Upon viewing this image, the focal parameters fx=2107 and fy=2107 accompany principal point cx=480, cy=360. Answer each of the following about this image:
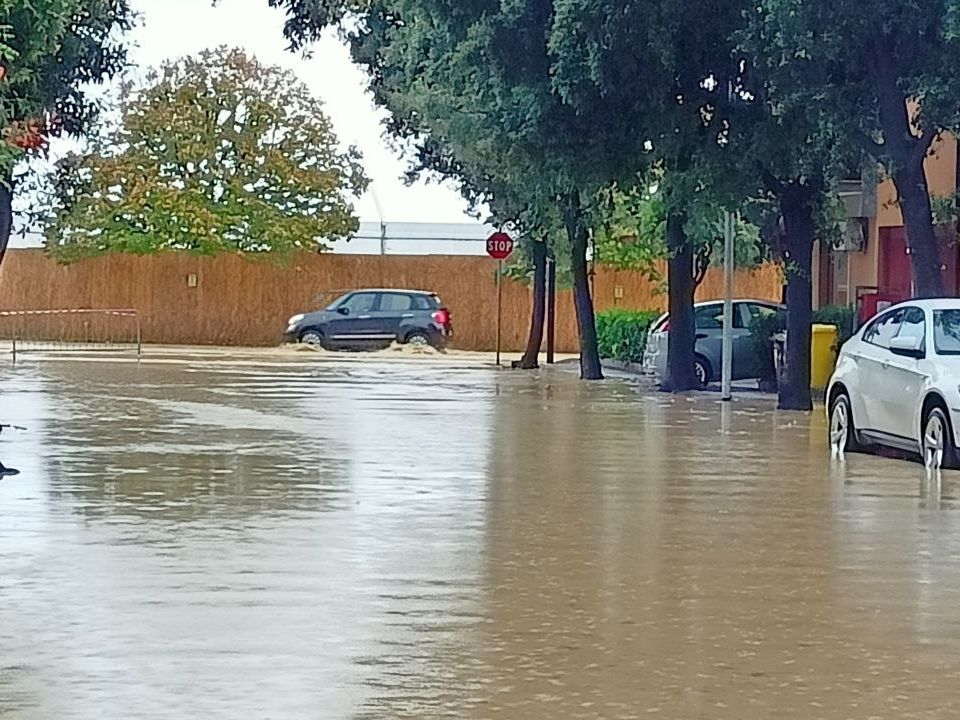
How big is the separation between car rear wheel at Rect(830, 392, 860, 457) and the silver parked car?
12562 mm

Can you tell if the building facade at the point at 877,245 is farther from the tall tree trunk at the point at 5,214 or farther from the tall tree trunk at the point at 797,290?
the tall tree trunk at the point at 5,214

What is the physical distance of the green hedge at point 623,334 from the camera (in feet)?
137

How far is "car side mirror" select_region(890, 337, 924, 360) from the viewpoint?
18.9m

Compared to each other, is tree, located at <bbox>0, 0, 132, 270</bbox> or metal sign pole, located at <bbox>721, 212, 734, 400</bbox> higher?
tree, located at <bbox>0, 0, 132, 270</bbox>

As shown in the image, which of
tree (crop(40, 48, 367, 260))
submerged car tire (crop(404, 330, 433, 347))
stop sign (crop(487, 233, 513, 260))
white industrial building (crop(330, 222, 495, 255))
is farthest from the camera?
white industrial building (crop(330, 222, 495, 255))

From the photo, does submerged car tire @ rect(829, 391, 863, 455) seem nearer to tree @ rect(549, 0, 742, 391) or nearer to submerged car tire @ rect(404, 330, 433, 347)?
tree @ rect(549, 0, 742, 391)

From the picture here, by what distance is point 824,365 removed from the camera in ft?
101

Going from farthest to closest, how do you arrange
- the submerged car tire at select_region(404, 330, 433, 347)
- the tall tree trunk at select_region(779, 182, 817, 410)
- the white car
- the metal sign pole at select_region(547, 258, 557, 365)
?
the submerged car tire at select_region(404, 330, 433, 347) → the metal sign pole at select_region(547, 258, 557, 365) → the tall tree trunk at select_region(779, 182, 817, 410) → the white car

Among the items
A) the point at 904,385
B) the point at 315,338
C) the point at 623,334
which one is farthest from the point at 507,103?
the point at 315,338

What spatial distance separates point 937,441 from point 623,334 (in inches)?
972

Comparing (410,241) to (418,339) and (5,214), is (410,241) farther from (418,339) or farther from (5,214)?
(5,214)

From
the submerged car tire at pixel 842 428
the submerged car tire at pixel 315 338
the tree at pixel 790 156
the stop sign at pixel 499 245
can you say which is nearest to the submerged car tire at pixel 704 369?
the tree at pixel 790 156

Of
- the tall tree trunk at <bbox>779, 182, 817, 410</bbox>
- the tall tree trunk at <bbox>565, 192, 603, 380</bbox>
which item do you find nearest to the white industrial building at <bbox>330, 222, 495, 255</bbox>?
the tall tree trunk at <bbox>565, 192, 603, 380</bbox>

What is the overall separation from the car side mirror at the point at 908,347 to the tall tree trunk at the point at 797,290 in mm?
8120
